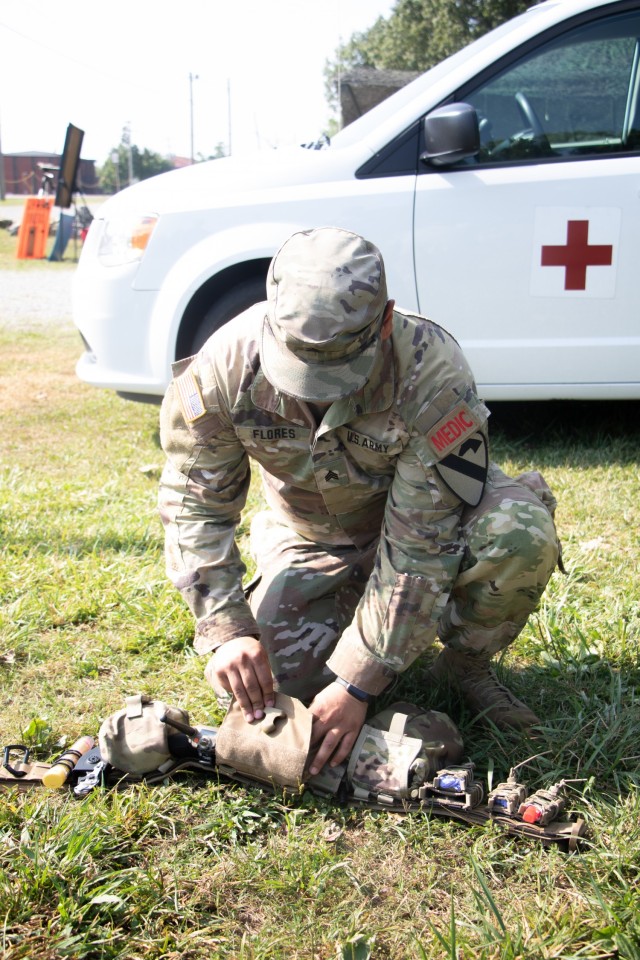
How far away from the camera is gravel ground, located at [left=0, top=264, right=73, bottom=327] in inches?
353

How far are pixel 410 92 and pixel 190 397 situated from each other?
2.41 m

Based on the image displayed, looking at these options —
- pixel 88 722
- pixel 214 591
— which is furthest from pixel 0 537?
pixel 214 591

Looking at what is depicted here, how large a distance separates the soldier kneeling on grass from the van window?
2.08 m

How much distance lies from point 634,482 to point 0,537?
234 centimetres

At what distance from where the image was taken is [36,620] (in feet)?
8.58

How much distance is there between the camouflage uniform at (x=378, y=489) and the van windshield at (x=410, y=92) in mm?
2109

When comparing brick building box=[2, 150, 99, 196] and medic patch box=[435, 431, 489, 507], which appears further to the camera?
brick building box=[2, 150, 99, 196]

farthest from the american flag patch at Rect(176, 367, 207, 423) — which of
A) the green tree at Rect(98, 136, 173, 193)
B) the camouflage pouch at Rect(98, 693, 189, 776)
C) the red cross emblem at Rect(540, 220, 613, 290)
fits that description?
the green tree at Rect(98, 136, 173, 193)

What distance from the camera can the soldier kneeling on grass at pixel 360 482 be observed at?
178cm

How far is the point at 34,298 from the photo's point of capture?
10.8 metres

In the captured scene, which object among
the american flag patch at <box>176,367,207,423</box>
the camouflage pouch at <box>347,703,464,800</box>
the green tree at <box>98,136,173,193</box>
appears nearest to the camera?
the camouflage pouch at <box>347,703,464,800</box>

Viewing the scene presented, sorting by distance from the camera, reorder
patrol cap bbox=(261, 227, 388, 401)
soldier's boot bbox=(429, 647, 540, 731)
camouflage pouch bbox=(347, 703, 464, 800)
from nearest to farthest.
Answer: patrol cap bbox=(261, 227, 388, 401), camouflage pouch bbox=(347, 703, 464, 800), soldier's boot bbox=(429, 647, 540, 731)

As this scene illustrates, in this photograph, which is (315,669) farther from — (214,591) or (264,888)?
(264,888)

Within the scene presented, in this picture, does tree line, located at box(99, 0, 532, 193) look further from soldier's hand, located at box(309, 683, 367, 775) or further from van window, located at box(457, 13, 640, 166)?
soldier's hand, located at box(309, 683, 367, 775)
